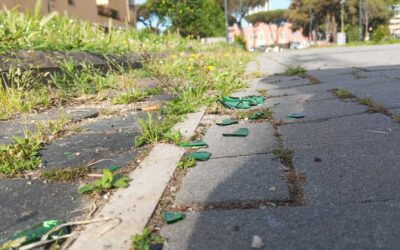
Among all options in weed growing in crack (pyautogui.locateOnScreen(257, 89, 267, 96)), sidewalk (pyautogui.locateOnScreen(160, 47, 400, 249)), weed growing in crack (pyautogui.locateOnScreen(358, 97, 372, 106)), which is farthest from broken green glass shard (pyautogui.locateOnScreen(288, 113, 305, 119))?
weed growing in crack (pyautogui.locateOnScreen(257, 89, 267, 96))

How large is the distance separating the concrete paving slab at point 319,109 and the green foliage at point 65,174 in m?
1.25

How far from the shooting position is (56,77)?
3.50 m

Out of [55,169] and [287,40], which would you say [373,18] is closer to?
[287,40]

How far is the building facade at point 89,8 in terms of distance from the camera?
1427 cm

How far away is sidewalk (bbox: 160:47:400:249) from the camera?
1.07m

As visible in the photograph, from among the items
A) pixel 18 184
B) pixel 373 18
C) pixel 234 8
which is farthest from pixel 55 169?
pixel 234 8

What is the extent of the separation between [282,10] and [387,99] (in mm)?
61481

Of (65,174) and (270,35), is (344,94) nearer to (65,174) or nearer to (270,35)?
(65,174)

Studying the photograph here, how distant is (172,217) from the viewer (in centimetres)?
120

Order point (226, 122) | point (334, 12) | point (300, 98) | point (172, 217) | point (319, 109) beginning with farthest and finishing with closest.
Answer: point (334, 12) → point (300, 98) → point (319, 109) → point (226, 122) → point (172, 217)

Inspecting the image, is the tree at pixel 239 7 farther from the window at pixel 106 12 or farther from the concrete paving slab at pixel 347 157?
the concrete paving slab at pixel 347 157

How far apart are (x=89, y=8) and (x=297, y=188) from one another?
22822 mm

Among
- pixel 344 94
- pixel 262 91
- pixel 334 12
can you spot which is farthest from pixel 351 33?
pixel 344 94

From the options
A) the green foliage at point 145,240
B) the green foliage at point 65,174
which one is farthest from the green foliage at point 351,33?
the green foliage at point 145,240
